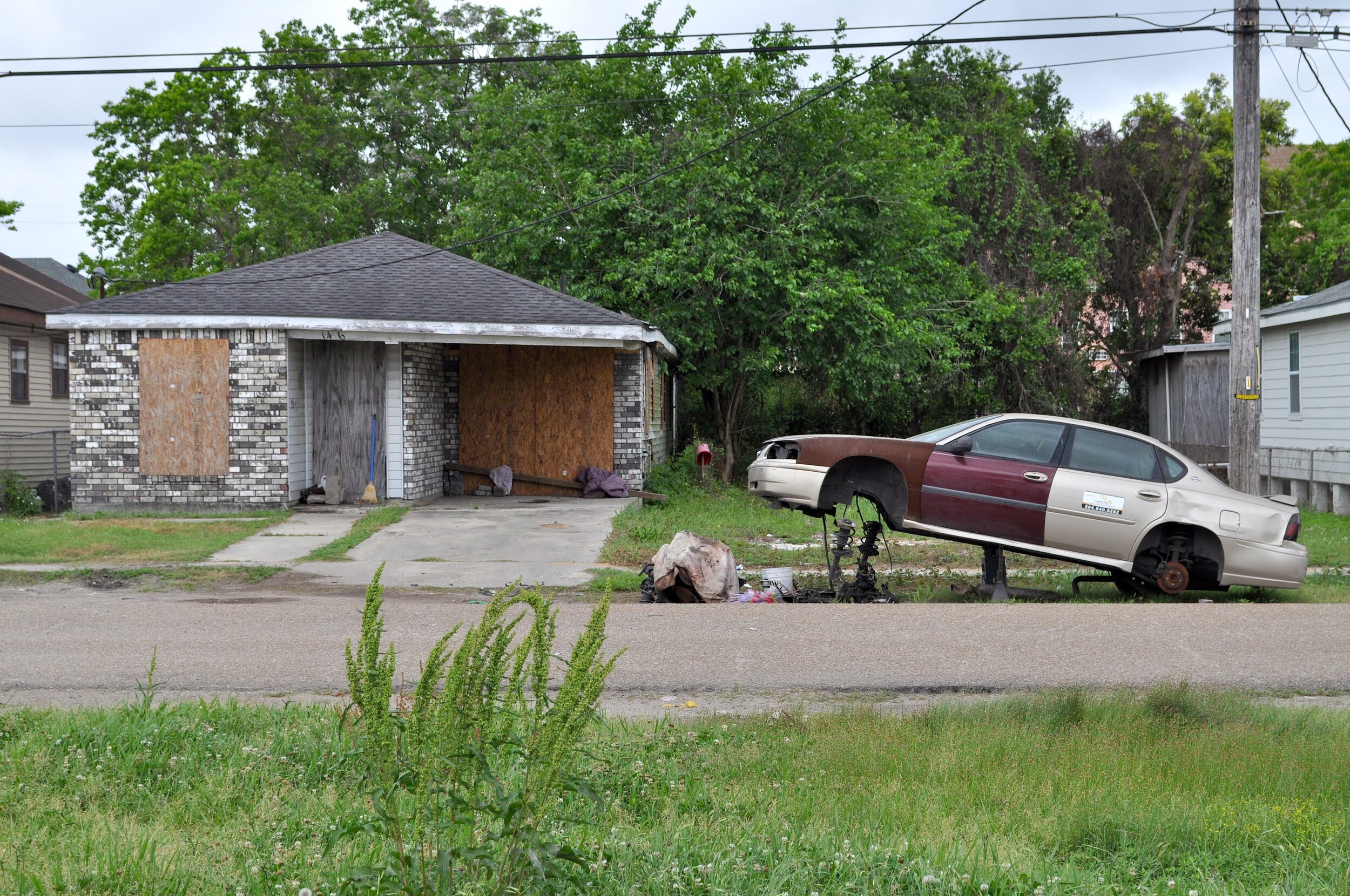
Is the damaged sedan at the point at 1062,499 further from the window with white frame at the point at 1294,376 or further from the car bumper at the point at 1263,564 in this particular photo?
the window with white frame at the point at 1294,376

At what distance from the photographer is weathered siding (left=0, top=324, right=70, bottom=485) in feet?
74.2

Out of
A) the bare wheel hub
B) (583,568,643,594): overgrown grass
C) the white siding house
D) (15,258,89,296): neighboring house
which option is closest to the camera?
the bare wheel hub

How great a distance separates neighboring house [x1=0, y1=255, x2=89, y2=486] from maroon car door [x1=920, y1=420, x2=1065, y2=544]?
1750 centimetres

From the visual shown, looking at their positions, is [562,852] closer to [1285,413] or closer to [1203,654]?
[1203,654]

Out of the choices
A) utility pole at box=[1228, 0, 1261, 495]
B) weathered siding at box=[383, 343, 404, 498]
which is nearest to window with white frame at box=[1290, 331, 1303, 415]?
utility pole at box=[1228, 0, 1261, 495]

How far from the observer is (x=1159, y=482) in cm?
1024

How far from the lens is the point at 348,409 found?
1855cm

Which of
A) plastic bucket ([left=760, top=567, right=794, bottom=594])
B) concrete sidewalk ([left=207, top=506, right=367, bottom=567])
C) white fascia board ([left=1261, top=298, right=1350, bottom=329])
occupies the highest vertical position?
white fascia board ([left=1261, top=298, right=1350, bottom=329])

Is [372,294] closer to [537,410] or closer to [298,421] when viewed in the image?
[298,421]

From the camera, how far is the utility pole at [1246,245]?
13539 millimetres

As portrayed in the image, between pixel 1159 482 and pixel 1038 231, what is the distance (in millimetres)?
22613

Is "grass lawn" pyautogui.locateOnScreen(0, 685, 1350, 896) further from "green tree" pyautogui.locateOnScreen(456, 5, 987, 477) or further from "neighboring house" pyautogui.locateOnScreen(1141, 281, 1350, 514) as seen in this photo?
"green tree" pyautogui.locateOnScreen(456, 5, 987, 477)

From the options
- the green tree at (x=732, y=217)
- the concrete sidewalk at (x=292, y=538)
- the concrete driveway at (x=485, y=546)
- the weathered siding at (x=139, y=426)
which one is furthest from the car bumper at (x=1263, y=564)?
the weathered siding at (x=139, y=426)

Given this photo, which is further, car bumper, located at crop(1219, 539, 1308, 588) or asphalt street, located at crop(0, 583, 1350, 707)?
car bumper, located at crop(1219, 539, 1308, 588)
